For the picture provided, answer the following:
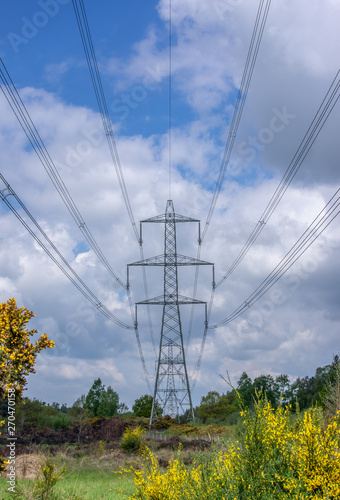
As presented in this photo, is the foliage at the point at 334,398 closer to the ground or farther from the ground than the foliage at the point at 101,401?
closer to the ground

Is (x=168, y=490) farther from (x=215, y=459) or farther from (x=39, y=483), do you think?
Answer: (x=39, y=483)

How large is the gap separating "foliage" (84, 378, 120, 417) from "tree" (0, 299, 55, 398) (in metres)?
63.4

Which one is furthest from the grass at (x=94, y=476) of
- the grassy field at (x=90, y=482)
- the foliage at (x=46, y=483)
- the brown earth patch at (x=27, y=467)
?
the brown earth patch at (x=27, y=467)

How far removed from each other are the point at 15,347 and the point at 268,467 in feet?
18.1

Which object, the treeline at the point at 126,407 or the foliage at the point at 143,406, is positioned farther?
the foliage at the point at 143,406

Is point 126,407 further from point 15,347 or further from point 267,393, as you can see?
point 15,347

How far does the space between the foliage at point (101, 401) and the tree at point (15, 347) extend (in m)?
63.4

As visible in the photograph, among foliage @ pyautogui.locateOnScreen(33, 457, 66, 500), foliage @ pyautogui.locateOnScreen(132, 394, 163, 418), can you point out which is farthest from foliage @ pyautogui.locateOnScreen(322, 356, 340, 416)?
foliage @ pyautogui.locateOnScreen(132, 394, 163, 418)

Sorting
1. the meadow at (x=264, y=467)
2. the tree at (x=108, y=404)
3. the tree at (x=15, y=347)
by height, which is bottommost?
the meadow at (x=264, y=467)

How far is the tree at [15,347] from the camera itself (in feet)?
30.0

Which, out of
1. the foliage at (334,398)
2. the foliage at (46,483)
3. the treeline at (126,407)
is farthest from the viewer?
the treeline at (126,407)

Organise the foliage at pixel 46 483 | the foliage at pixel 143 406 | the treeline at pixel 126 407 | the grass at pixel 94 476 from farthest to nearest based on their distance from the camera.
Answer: the foliage at pixel 143 406 < the treeline at pixel 126 407 < the grass at pixel 94 476 < the foliage at pixel 46 483

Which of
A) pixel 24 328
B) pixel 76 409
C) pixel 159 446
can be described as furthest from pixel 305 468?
pixel 76 409

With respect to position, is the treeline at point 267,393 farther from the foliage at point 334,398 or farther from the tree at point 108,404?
the foliage at point 334,398
